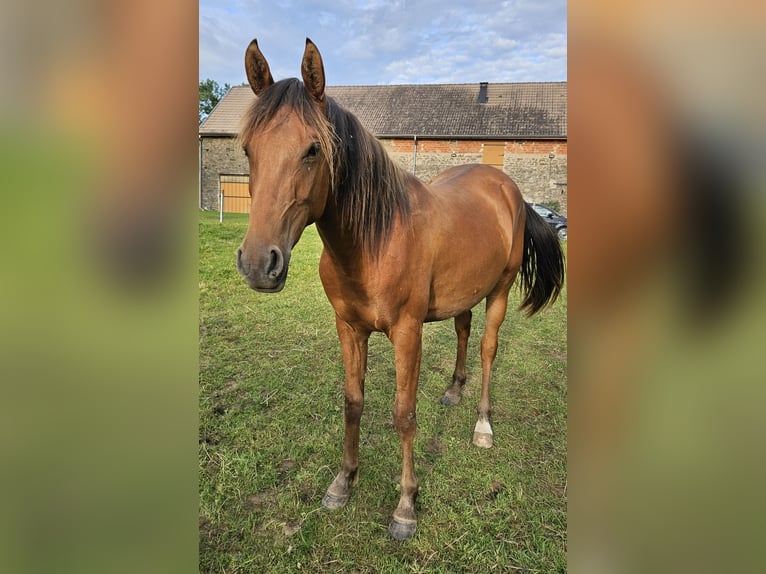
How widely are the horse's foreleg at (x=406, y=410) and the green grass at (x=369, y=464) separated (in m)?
0.08

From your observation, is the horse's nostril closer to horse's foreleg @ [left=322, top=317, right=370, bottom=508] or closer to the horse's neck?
the horse's neck

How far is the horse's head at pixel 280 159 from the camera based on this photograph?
4.32 feet

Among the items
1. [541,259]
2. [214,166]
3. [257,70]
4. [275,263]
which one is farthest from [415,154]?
[275,263]

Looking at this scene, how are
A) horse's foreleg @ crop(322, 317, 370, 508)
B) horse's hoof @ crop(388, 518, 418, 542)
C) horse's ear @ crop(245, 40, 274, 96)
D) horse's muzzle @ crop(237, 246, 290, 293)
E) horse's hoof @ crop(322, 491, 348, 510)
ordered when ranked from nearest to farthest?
horse's muzzle @ crop(237, 246, 290, 293), horse's ear @ crop(245, 40, 274, 96), horse's hoof @ crop(388, 518, 418, 542), horse's hoof @ crop(322, 491, 348, 510), horse's foreleg @ crop(322, 317, 370, 508)

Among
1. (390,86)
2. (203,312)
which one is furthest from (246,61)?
(390,86)

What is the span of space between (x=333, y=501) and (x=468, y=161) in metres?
20.3

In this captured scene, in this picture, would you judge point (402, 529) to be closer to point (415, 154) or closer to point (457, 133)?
point (415, 154)

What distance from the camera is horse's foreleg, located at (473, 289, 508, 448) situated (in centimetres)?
286

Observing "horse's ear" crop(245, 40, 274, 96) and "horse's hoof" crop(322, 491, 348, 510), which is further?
"horse's hoof" crop(322, 491, 348, 510)

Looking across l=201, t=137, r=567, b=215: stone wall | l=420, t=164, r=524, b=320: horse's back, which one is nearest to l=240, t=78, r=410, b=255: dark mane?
l=420, t=164, r=524, b=320: horse's back

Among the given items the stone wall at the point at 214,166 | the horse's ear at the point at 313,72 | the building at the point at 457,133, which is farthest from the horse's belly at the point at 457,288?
the stone wall at the point at 214,166

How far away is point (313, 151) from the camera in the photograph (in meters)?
A: 1.49

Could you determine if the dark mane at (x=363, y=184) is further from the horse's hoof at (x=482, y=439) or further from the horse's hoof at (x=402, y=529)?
the horse's hoof at (x=482, y=439)
